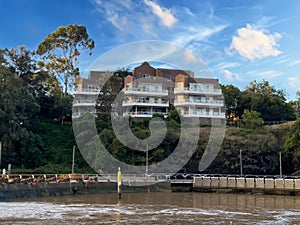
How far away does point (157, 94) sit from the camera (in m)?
63.8

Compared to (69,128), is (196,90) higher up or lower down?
higher up

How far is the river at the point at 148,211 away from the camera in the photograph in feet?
66.0

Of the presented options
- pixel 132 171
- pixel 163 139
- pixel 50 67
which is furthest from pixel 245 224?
pixel 50 67

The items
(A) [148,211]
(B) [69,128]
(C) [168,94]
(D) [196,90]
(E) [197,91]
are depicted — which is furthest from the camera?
(C) [168,94]

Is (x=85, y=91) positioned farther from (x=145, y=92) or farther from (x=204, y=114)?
(x=204, y=114)

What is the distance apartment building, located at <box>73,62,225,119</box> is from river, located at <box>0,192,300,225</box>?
31.1 m

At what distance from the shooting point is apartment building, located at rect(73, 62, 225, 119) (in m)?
62.2

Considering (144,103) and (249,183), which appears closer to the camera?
(249,183)

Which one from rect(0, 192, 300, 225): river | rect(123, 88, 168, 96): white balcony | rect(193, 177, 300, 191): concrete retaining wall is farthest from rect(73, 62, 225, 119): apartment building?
rect(0, 192, 300, 225): river

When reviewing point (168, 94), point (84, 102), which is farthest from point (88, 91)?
point (168, 94)

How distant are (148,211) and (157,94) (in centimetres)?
4093

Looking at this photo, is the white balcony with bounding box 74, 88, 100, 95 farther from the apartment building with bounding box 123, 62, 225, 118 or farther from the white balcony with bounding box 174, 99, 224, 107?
the white balcony with bounding box 174, 99, 224, 107

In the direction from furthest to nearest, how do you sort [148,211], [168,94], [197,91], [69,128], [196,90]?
[168,94]
[196,90]
[197,91]
[69,128]
[148,211]

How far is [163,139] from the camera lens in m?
50.7
